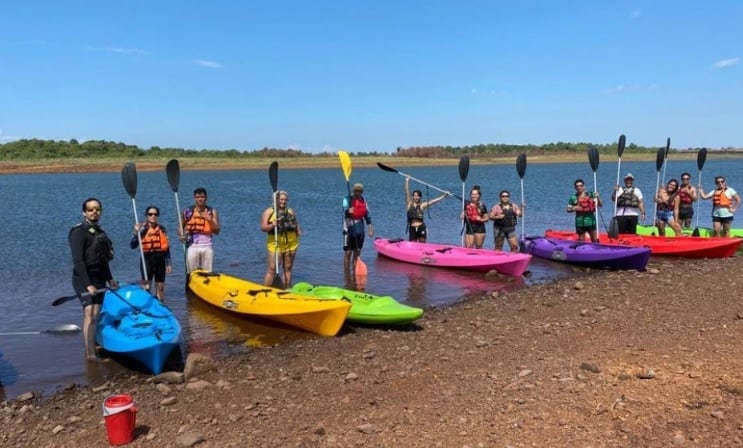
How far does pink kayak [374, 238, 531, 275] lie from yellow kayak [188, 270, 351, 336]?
4.80 meters

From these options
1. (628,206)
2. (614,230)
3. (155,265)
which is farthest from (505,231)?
(155,265)

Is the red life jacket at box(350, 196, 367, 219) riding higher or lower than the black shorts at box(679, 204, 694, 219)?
higher

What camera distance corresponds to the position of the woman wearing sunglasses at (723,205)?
12.9 metres

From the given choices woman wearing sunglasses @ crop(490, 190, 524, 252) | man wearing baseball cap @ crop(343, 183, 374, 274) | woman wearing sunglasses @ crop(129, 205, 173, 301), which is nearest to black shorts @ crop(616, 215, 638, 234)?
woman wearing sunglasses @ crop(490, 190, 524, 252)

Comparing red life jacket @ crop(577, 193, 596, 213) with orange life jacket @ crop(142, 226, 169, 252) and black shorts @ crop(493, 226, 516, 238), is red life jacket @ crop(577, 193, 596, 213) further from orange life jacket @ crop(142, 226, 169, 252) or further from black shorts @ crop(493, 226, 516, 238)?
orange life jacket @ crop(142, 226, 169, 252)

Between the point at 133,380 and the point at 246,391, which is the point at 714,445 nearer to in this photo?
the point at 246,391

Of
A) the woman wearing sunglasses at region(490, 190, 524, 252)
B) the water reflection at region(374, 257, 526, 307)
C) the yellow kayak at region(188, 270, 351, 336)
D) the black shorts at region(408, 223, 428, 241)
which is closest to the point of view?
the yellow kayak at region(188, 270, 351, 336)

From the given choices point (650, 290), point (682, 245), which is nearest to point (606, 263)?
point (682, 245)

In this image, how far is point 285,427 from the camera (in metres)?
4.65

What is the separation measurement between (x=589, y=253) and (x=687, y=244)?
2.20 metres

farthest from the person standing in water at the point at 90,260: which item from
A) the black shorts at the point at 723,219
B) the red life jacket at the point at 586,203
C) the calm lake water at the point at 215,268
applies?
the black shorts at the point at 723,219

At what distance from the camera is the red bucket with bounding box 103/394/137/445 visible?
14.4 ft

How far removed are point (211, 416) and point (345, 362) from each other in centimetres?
173

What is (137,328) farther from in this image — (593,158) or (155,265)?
(593,158)
